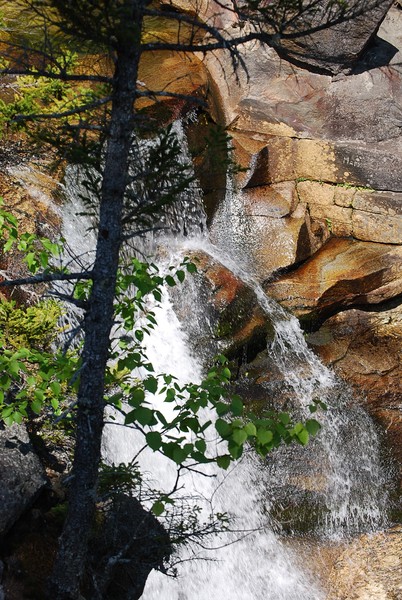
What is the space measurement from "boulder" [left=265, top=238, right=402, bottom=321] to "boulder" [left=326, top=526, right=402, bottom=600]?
9.95ft

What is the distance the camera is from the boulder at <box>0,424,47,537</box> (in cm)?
455

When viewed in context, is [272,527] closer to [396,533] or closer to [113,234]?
[396,533]

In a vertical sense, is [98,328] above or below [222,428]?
above

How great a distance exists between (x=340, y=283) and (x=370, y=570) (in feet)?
12.3

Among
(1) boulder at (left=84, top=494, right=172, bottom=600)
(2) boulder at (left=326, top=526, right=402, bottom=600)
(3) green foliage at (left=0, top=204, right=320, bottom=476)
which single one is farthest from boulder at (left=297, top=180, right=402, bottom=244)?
(1) boulder at (left=84, top=494, right=172, bottom=600)

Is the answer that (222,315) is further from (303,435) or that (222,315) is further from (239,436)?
(239,436)

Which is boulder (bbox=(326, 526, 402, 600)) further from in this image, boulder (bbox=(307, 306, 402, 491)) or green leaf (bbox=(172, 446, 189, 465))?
green leaf (bbox=(172, 446, 189, 465))

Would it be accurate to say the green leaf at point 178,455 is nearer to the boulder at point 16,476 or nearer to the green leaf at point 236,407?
the green leaf at point 236,407

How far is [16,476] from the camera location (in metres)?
4.75

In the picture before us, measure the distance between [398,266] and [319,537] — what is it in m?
3.87

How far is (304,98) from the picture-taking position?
10.3 metres

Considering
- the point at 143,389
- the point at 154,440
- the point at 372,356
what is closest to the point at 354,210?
the point at 372,356

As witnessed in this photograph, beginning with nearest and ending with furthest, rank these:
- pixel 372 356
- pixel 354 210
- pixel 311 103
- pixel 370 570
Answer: pixel 370 570, pixel 372 356, pixel 354 210, pixel 311 103

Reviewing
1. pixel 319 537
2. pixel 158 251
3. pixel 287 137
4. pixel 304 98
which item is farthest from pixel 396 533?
pixel 304 98
